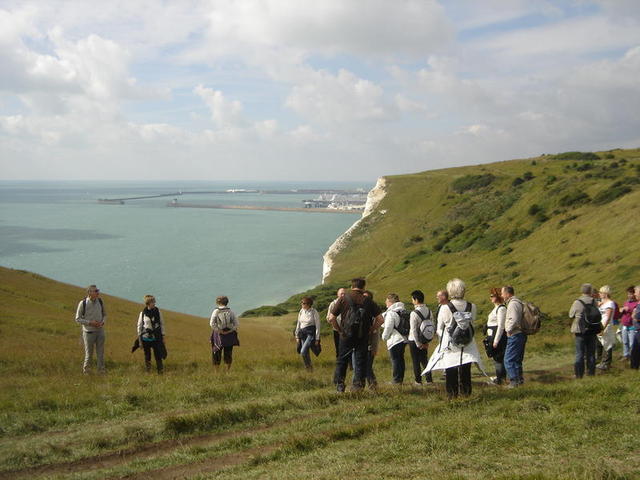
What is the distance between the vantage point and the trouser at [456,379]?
27.7ft

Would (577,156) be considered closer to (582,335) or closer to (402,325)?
(582,335)

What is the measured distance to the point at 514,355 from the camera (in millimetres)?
9562

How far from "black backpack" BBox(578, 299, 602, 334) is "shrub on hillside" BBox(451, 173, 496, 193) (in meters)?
91.1

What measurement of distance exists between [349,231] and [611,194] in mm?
55070

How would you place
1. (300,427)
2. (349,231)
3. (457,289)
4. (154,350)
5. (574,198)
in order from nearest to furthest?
(300,427)
(457,289)
(154,350)
(574,198)
(349,231)

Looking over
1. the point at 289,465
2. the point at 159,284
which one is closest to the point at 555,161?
the point at 159,284

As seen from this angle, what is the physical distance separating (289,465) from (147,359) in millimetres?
7160

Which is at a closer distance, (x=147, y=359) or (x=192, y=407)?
(x=192, y=407)

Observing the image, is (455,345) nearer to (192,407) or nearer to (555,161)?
(192,407)

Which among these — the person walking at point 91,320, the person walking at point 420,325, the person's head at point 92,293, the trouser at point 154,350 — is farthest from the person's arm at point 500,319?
the person's head at point 92,293

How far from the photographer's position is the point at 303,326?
12141 millimetres

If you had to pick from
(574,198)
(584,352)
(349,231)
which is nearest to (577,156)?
(349,231)

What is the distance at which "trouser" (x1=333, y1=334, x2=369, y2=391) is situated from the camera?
29.5 feet

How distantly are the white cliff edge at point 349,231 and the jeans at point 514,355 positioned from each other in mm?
71834
